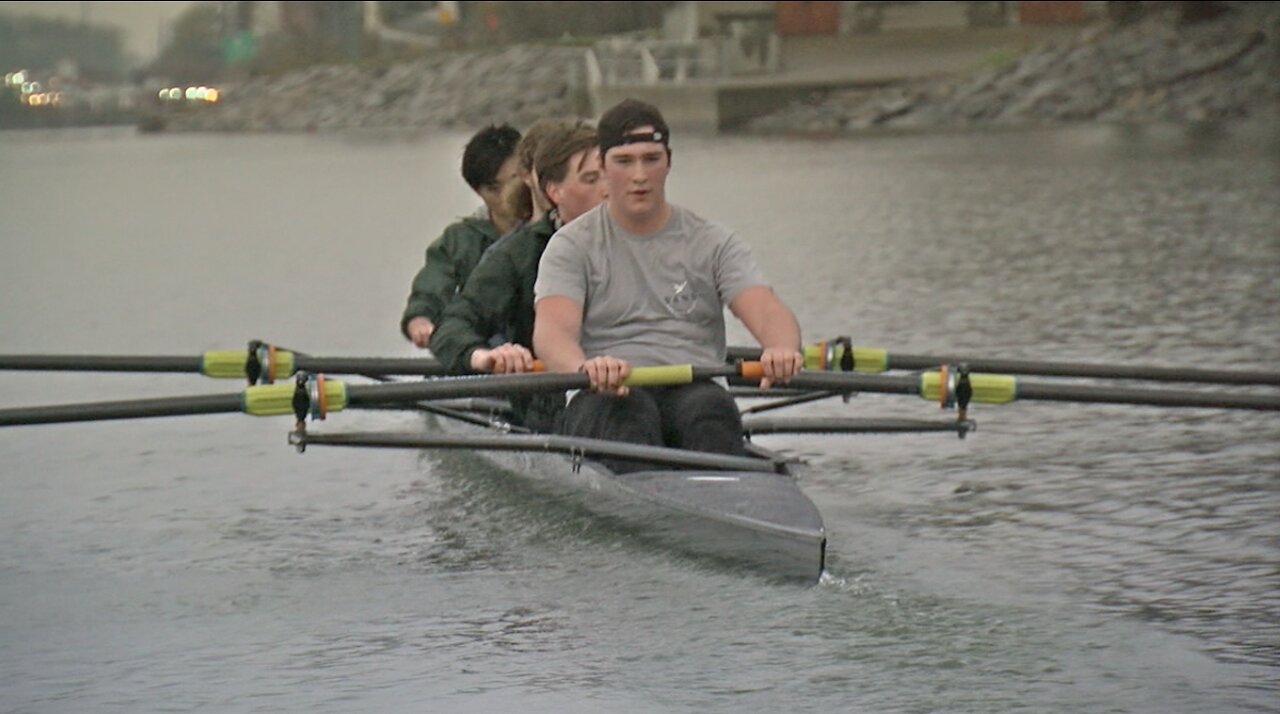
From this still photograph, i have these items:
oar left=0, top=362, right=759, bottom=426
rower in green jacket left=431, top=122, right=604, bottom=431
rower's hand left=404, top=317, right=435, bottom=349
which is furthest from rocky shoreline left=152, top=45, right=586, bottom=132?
oar left=0, top=362, right=759, bottom=426

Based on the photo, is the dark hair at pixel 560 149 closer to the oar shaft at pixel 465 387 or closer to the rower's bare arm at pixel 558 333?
the rower's bare arm at pixel 558 333

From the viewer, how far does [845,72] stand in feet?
242

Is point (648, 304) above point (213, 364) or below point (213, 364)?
above

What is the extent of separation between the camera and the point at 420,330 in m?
10.8

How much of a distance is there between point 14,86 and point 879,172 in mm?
46746

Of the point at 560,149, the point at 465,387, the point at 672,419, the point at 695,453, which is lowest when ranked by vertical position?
the point at 695,453

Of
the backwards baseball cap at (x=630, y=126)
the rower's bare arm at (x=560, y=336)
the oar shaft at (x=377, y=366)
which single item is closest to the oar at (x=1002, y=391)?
the rower's bare arm at (x=560, y=336)

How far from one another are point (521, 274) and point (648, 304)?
1.02 m

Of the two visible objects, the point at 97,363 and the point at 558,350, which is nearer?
the point at 558,350

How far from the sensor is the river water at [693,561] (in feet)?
23.3

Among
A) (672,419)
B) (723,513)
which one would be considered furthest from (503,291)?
(723,513)

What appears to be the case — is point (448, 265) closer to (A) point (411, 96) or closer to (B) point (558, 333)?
(B) point (558, 333)

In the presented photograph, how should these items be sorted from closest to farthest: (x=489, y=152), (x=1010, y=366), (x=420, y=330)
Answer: (x=1010, y=366) < (x=420, y=330) < (x=489, y=152)

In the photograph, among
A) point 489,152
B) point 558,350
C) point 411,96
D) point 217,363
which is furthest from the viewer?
point 411,96
